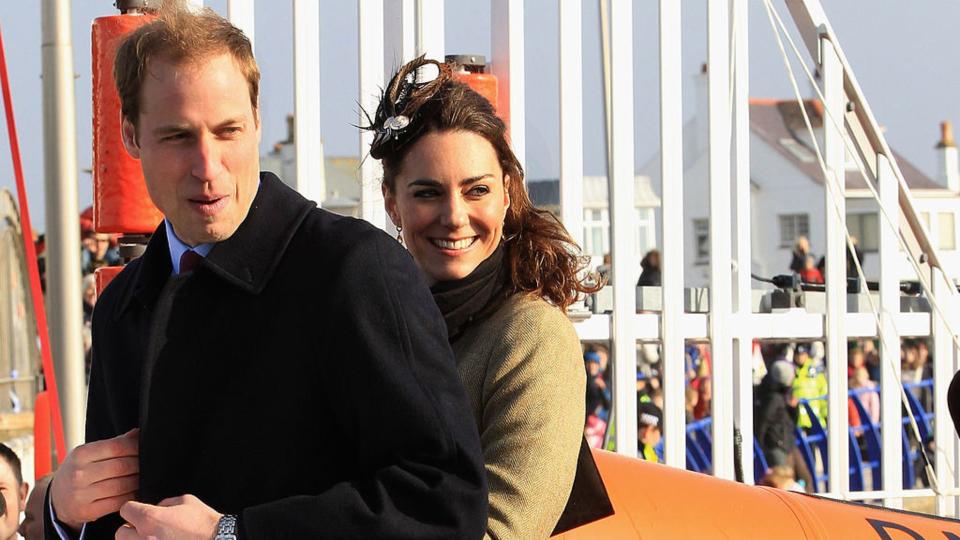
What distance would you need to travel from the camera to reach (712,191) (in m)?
4.24

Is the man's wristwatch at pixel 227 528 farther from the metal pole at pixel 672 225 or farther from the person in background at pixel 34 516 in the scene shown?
the metal pole at pixel 672 225

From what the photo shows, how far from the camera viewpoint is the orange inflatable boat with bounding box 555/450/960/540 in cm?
226

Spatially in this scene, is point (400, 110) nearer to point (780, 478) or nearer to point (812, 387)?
point (780, 478)

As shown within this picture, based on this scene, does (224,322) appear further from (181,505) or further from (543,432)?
(543,432)

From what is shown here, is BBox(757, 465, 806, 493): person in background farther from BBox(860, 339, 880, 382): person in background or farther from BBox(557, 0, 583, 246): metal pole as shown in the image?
BBox(860, 339, 880, 382): person in background

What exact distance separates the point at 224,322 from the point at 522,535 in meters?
0.62

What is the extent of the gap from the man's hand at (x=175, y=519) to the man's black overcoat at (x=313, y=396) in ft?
0.13

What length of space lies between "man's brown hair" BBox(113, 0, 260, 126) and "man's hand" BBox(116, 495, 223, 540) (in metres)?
0.44

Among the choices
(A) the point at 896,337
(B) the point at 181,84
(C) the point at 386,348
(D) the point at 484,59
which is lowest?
(A) the point at 896,337

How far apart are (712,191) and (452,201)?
2200 mm

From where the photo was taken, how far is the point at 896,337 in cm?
463

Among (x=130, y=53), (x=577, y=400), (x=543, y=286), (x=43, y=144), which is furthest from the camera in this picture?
(x=43, y=144)

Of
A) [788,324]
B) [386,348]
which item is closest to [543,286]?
[386,348]

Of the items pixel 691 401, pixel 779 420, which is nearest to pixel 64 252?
pixel 779 420
